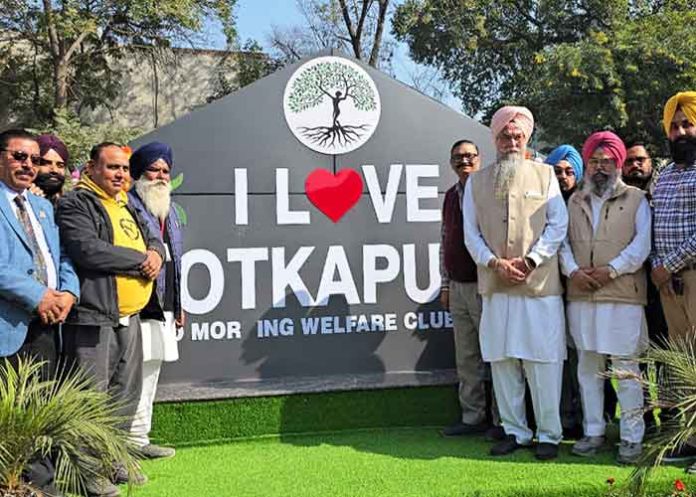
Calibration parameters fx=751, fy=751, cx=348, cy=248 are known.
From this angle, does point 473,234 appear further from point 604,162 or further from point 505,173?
point 604,162

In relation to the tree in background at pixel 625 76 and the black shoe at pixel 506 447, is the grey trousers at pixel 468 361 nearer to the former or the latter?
the black shoe at pixel 506 447

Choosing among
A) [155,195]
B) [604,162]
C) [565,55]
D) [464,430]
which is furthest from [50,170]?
[565,55]

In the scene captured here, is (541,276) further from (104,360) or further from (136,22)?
(136,22)

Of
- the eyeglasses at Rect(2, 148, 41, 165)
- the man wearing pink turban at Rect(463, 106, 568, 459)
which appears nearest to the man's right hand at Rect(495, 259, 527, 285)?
the man wearing pink turban at Rect(463, 106, 568, 459)

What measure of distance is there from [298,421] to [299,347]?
56 cm

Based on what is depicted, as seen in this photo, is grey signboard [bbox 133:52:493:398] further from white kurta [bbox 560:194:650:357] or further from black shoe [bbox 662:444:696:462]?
black shoe [bbox 662:444:696:462]

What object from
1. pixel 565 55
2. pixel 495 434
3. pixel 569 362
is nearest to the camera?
pixel 495 434

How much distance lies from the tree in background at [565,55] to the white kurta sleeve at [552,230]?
34.6 ft

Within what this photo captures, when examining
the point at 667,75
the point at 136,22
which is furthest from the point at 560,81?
the point at 136,22

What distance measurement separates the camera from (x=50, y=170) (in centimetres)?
350

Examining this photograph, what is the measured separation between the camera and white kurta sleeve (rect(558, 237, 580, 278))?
11.5 ft

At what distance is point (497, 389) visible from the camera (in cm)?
363

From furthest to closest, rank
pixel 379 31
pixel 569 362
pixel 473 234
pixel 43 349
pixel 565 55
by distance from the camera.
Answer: pixel 379 31 → pixel 565 55 → pixel 569 362 → pixel 473 234 → pixel 43 349

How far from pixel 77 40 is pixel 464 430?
42.6 feet
